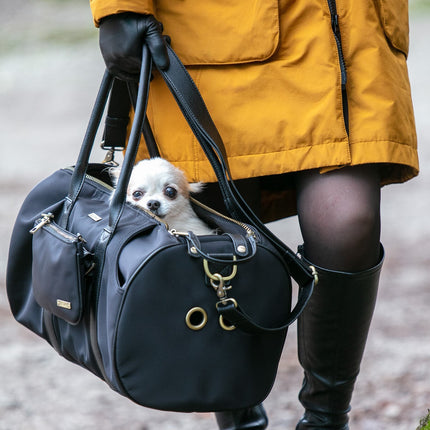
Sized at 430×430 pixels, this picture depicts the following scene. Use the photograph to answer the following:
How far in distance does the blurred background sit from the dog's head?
1.11 metres

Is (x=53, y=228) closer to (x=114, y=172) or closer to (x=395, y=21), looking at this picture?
(x=114, y=172)

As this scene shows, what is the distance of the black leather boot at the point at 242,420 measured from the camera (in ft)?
8.02

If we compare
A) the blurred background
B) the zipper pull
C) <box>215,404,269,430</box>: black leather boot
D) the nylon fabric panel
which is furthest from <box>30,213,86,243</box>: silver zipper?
the blurred background

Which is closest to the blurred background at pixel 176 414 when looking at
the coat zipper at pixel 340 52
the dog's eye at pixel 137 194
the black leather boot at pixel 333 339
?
the black leather boot at pixel 333 339

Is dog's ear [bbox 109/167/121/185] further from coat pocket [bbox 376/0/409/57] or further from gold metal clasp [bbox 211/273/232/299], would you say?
coat pocket [bbox 376/0/409/57]

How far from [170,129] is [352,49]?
543 millimetres

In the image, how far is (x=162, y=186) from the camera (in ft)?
7.64

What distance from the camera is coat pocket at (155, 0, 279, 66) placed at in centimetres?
196

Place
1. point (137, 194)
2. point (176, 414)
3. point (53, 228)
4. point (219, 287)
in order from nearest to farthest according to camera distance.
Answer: point (219, 287) < point (53, 228) < point (137, 194) < point (176, 414)

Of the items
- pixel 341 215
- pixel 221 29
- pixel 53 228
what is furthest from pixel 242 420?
pixel 221 29

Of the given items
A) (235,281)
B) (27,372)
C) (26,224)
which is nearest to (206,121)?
(235,281)

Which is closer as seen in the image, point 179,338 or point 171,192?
point 179,338

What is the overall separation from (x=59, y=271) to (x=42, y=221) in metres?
0.23

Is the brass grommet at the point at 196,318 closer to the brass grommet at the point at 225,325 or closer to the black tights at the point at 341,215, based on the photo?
the brass grommet at the point at 225,325
